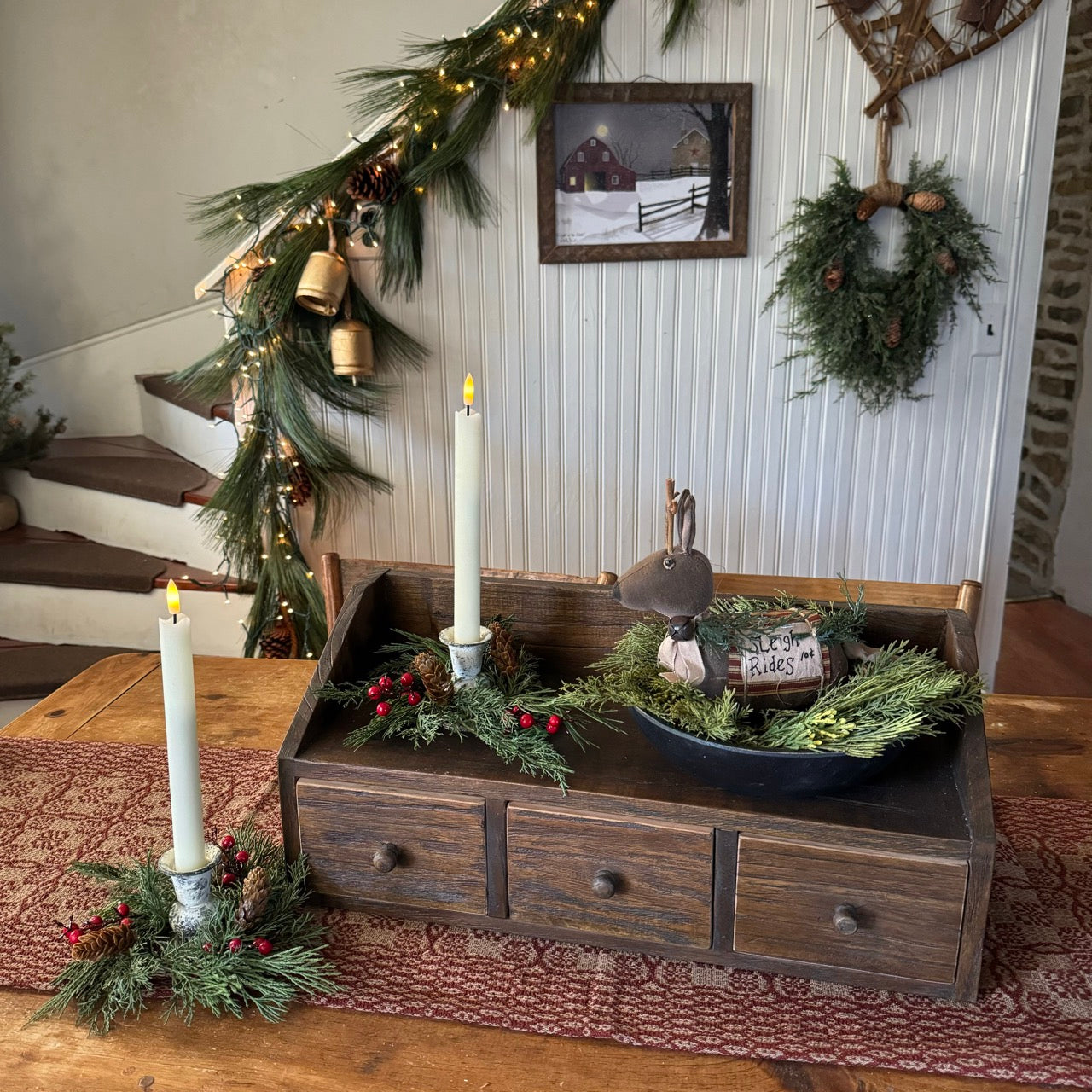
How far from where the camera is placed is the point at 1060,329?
4.07 m

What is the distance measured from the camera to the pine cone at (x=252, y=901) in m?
0.83

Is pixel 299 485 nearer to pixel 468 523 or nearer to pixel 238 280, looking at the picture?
pixel 238 280

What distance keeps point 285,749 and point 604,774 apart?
0.91ft

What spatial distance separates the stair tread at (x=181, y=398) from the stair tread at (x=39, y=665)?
0.71 metres

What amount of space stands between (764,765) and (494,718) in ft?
0.83

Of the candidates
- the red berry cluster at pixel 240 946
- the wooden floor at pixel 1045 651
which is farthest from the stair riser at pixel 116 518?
the wooden floor at pixel 1045 651

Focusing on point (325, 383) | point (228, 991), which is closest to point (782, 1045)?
→ point (228, 991)

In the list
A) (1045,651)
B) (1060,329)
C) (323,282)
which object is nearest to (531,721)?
(323,282)

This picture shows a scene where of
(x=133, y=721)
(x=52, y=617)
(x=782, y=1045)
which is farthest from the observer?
(x=52, y=617)

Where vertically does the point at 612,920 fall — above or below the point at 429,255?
below

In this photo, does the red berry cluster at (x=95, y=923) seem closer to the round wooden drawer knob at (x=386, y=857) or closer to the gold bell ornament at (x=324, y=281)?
the round wooden drawer knob at (x=386, y=857)

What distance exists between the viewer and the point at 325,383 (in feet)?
7.85

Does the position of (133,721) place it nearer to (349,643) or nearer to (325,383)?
(349,643)

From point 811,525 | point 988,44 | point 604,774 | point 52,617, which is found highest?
point 988,44
